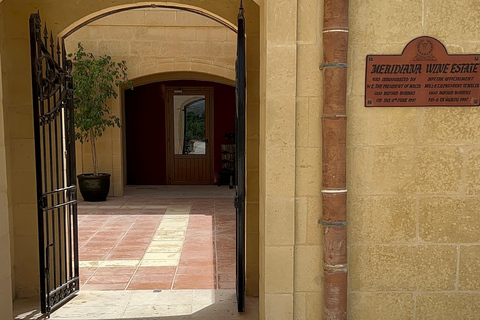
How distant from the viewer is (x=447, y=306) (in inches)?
110

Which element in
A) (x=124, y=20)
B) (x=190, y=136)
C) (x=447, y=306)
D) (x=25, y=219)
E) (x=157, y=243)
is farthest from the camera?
(x=190, y=136)

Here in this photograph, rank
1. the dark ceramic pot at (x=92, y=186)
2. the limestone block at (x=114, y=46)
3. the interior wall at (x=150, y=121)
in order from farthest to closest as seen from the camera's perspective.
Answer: the interior wall at (x=150, y=121) < the limestone block at (x=114, y=46) < the dark ceramic pot at (x=92, y=186)

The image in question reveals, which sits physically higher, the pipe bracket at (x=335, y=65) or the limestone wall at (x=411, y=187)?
the pipe bracket at (x=335, y=65)

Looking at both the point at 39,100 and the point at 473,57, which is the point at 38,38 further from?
the point at 473,57

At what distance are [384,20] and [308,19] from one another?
438 mm

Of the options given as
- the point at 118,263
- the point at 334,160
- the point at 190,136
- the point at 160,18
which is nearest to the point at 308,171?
the point at 334,160

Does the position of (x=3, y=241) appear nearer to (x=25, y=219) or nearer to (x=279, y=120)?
(x=25, y=219)

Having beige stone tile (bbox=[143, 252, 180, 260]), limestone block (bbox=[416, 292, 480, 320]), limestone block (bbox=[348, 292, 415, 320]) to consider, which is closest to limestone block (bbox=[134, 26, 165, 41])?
beige stone tile (bbox=[143, 252, 180, 260])

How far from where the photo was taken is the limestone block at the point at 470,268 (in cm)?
277

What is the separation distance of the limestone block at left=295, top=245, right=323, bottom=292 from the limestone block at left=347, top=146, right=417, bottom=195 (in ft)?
1.40

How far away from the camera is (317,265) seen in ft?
8.91

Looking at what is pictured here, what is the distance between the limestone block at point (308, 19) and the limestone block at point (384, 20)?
0.65 ft

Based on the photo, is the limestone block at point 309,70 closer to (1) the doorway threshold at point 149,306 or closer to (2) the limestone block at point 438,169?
(2) the limestone block at point 438,169

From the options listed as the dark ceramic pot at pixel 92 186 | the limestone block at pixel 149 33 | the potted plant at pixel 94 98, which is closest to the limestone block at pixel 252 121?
the potted plant at pixel 94 98
